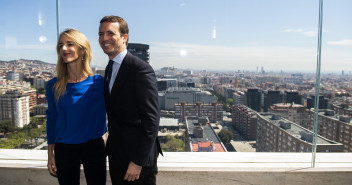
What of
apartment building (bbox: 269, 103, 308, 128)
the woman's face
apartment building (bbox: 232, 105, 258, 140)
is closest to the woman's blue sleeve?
the woman's face

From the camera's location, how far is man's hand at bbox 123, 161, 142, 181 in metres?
0.93

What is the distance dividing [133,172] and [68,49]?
2.00 feet

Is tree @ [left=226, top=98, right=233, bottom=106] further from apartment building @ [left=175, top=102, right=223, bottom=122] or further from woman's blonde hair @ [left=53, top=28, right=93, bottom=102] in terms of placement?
woman's blonde hair @ [left=53, top=28, right=93, bottom=102]

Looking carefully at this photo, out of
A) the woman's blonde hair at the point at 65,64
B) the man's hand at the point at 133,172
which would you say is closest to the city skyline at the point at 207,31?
the woman's blonde hair at the point at 65,64

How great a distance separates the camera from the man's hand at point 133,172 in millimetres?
929

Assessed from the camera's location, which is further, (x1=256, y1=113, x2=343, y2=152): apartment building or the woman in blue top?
(x1=256, y1=113, x2=343, y2=152): apartment building

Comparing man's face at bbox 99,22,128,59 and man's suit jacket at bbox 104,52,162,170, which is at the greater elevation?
man's face at bbox 99,22,128,59

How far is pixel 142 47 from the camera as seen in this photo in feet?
6.22

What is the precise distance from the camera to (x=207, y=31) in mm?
2156

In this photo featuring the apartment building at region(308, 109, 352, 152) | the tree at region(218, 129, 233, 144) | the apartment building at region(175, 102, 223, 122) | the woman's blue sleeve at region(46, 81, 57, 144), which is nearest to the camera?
the woman's blue sleeve at region(46, 81, 57, 144)

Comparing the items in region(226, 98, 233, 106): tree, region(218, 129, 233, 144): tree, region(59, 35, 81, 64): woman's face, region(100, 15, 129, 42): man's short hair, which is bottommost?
region(218, 129, 233, 144): tree

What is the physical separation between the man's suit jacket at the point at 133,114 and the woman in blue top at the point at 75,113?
0.36 ft

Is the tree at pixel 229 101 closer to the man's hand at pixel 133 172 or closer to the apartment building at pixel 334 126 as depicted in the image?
the apartment building at pixel 334 126

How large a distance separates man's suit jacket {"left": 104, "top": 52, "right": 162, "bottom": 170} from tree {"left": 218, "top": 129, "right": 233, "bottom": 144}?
120 centimetres
